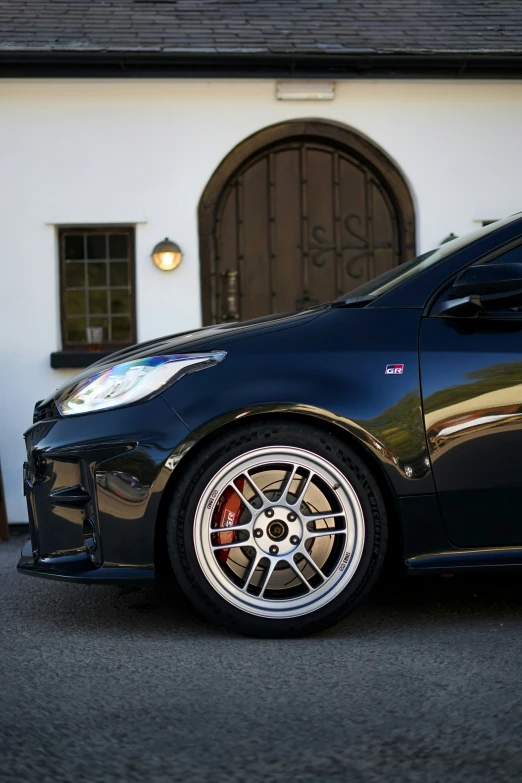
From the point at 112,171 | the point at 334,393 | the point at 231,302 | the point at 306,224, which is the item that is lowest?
Answer: the point at 334,393

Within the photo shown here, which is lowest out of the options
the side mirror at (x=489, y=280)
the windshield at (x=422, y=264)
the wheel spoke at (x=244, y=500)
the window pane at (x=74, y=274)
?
the wheel spoke at (x=244, y=500)

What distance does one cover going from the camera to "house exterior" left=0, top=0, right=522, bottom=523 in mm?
7312

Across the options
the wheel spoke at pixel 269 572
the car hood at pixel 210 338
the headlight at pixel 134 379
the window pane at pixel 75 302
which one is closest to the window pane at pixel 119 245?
the window pane at pixel 75 302

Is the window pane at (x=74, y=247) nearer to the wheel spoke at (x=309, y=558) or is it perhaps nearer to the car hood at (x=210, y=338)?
the car hood at (x=210, y=338)

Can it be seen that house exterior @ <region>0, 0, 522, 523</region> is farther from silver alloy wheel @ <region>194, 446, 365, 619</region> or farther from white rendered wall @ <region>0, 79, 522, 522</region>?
silver alloy wheel @ <region>194, 446, 365, 619</region>

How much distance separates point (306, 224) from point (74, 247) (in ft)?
5.86

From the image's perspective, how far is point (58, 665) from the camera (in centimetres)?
311

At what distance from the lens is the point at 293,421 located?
3385mm

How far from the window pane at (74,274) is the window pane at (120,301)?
25 centimetres

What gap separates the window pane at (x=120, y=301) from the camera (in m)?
7.58

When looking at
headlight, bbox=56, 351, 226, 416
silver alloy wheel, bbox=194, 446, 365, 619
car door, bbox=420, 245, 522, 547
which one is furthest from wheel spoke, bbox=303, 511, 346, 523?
headlight, bbox=56, 351, 226, 416

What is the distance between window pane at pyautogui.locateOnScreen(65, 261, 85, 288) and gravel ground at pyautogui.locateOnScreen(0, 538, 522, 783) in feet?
12.7

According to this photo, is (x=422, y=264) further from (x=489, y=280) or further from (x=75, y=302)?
(x=75, y=302)

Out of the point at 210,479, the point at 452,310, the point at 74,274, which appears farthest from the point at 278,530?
the point at 74,274
